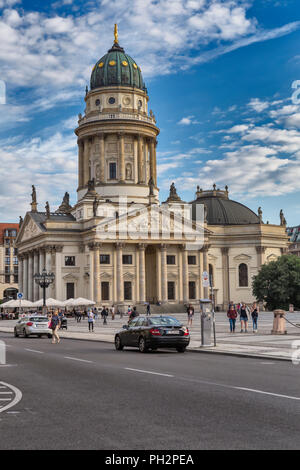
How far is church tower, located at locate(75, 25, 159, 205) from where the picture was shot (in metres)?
93.4

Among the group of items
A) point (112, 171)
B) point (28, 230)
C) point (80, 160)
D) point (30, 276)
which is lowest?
point (30, 276)

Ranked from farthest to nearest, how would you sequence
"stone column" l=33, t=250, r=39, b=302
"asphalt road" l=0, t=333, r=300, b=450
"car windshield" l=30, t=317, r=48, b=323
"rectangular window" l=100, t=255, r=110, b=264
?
"stone column" l=33, t=250, r=39, b=302 → "rectangular window" l=100, t=255, r=110, b=264 → "car windshield" l=30, t=317, r=48, b=323 → "asphalt road" l=0, t=333, r=300, b=450

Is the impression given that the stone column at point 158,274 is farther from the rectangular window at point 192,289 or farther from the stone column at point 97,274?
the stone column at point 97,274

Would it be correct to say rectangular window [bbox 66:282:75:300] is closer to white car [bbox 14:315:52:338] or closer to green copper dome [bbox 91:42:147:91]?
green copper dome [bbox 91:42:147:91]

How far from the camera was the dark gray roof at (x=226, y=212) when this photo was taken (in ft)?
317

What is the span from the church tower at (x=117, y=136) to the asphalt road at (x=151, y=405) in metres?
74.8

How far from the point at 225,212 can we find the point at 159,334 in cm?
7599

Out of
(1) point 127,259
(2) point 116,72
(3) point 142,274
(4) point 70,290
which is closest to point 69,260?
(4) point 70,290

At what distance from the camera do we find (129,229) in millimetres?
83938

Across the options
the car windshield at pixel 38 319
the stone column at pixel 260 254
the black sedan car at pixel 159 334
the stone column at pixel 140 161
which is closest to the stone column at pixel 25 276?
the stone column at pixel 140 161

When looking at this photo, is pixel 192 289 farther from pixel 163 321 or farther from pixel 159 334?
pixel 159 334

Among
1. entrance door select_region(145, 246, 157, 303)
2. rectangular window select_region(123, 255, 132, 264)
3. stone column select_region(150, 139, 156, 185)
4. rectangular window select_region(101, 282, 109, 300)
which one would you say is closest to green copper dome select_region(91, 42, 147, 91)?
stone column select_region(150, 139, 156, 185)

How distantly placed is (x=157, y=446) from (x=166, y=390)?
17.6ft

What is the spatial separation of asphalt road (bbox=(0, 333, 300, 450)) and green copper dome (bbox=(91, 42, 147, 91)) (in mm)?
82767
